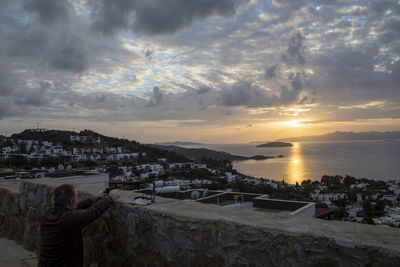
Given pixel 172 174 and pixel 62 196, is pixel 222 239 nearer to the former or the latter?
pixel 62 196

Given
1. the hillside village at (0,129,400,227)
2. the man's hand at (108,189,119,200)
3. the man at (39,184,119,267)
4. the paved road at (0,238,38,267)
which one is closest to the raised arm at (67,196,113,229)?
the man at (39,184,119,267)

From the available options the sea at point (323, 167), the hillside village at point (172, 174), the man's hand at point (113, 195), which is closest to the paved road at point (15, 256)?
the man's hand at point (113, 195)

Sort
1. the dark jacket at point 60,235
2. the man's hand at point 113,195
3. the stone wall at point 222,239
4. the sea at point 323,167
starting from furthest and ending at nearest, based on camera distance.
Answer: the sea at point 323,167 < the man's hand at point 113,195 < the dark jacket at point 60,235 < the stone wall at point 222,239

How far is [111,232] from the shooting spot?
2.43 meters

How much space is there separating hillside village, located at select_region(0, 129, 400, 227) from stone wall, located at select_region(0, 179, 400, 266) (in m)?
12.3

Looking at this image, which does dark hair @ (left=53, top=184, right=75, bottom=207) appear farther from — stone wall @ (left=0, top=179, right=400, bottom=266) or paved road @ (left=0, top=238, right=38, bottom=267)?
paved road @ (left=0, top=238, right=38, bottom=267)

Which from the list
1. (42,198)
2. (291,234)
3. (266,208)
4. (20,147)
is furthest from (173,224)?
(20,147)

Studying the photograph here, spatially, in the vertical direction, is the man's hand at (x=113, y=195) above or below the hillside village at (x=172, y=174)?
above

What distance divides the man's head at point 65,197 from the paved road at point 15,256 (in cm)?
150

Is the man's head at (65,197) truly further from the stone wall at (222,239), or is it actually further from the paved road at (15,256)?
the paved road at (15,256)

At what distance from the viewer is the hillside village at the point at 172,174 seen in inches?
787

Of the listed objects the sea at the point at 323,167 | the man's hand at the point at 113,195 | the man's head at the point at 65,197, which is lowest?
the sea at the point at 323,167

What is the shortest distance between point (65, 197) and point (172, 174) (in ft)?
108

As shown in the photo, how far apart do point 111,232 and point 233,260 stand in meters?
1.19
